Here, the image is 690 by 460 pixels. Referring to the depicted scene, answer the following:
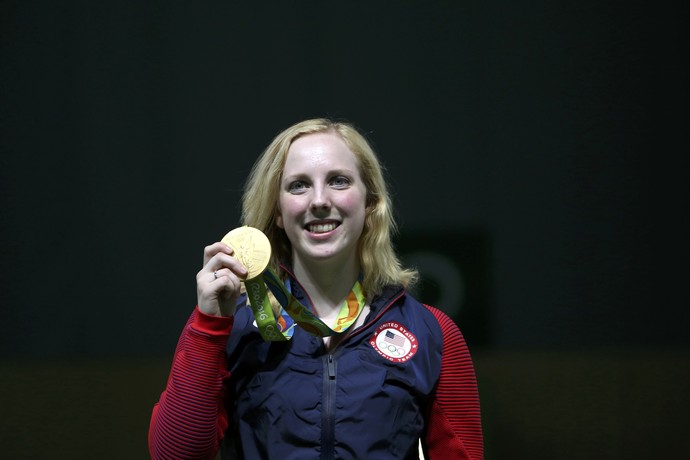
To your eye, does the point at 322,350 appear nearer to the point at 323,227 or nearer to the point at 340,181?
the point at 323,227

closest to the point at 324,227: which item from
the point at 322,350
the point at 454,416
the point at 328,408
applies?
the point at 322,350

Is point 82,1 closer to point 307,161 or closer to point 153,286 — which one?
point 153,286

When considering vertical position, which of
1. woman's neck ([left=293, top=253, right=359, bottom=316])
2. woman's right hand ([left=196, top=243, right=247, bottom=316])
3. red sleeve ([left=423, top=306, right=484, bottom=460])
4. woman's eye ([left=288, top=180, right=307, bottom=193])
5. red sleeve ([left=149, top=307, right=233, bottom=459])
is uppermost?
woman's eye ([left=288, top=180, right=307, bottom=193])

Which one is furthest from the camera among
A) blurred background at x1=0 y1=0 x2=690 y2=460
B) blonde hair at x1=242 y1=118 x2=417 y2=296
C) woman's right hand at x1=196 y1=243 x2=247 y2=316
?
blurred background at x1=0 y1=0 x2=690 y2=460

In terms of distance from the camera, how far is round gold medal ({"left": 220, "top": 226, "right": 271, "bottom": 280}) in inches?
48.2

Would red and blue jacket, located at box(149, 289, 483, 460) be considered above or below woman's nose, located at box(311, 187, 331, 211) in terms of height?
below

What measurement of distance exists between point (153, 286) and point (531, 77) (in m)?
1.57

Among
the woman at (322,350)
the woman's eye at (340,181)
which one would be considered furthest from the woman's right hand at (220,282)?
the woman's eye at (340,181)

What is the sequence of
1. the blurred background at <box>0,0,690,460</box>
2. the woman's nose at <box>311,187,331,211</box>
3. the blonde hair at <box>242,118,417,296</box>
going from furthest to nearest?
the blurred background at <box>0,0,690,460</box> → the blonde hair at <box>242,118,417,296</box> → the woman's nose at <box>311,187,331,211</box>

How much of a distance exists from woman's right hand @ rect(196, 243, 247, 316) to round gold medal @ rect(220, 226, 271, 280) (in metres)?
0.02

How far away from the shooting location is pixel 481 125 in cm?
244

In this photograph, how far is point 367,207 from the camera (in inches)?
59.4

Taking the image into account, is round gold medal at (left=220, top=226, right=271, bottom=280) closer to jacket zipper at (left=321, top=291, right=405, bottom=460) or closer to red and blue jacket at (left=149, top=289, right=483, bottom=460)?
red and blue jacket at (left=149, top=289, right=483, bottom=460)

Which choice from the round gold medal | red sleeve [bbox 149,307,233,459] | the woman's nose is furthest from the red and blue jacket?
the woman's nose
